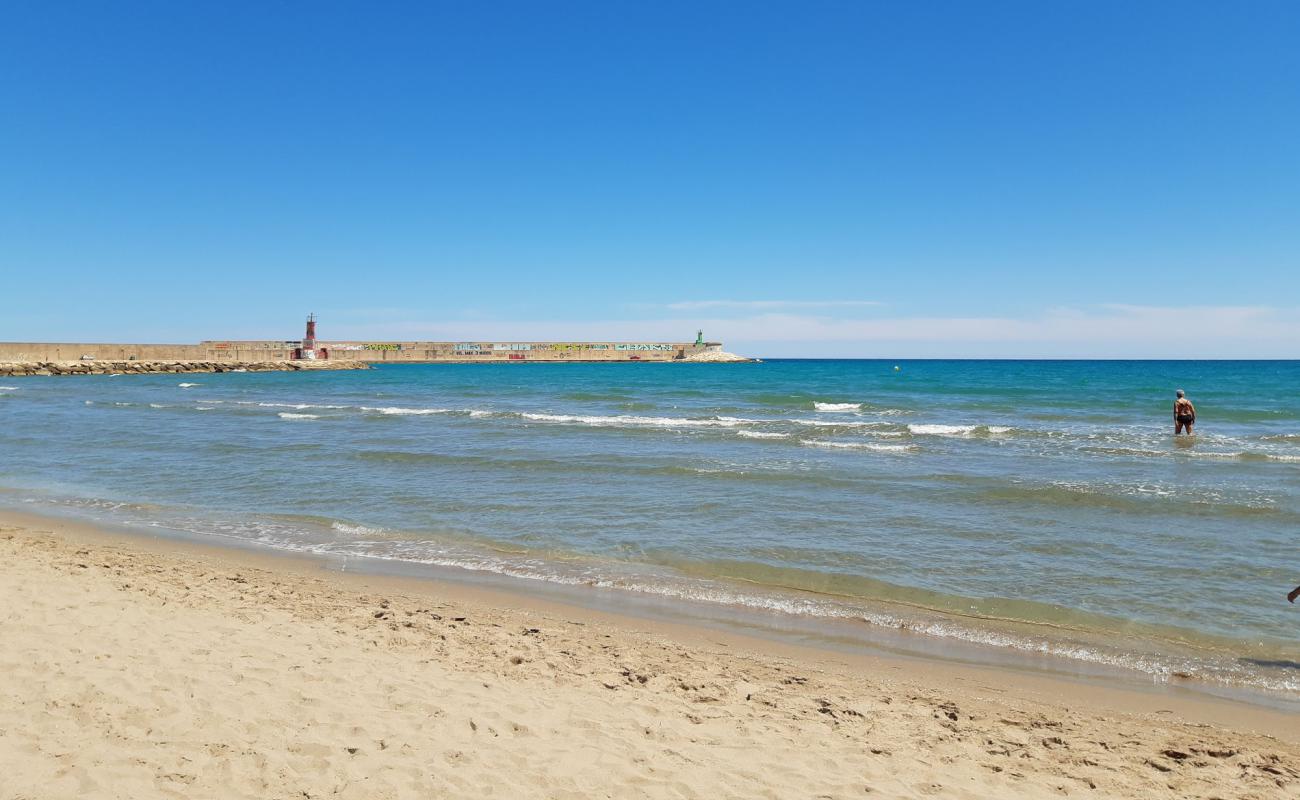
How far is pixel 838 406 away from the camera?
39.5 m

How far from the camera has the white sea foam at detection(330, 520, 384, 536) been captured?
456 inches

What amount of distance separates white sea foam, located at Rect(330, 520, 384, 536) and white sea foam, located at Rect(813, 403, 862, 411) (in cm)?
2834

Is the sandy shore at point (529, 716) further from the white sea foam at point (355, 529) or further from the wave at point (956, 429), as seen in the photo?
the wave at point (956, 429)

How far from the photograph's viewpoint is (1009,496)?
1452 centimetres

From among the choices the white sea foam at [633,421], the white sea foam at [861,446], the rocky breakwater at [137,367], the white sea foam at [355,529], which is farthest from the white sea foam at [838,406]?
the rocky breakwater at [137,367]

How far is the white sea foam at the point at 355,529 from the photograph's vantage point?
11586 mm

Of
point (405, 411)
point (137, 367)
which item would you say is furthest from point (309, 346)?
point (405, 411)

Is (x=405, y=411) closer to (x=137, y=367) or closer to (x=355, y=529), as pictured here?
(x=355, y=529)

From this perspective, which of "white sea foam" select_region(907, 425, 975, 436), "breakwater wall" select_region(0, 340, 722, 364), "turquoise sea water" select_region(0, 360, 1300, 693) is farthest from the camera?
"breakwater wall" select_region(0, 340, 722, 364)

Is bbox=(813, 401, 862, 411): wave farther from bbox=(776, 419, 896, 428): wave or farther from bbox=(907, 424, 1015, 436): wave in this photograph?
bbox=(907, 424, 1015, 436): wave

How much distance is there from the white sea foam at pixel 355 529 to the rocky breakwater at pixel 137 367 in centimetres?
7958

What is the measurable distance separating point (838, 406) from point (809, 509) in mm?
27237

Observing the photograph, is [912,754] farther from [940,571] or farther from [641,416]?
[641,416]

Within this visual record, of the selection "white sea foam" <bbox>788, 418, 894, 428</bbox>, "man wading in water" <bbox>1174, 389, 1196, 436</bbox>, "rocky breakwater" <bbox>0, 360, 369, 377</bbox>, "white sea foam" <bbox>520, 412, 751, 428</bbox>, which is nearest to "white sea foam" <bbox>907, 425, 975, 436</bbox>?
"white sea foam" <bbox>788, 418, 894, 428</bbox>
